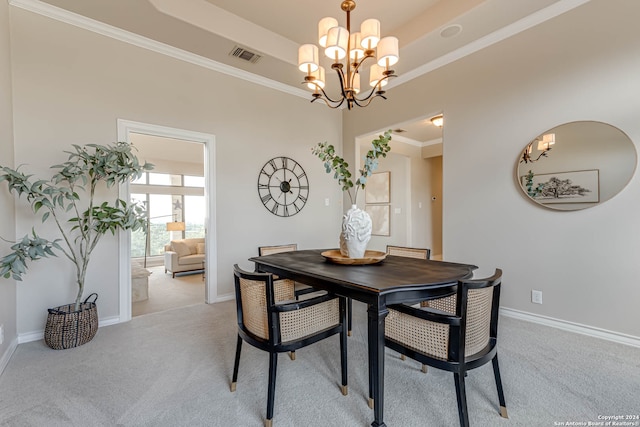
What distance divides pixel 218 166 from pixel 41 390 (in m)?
2.52

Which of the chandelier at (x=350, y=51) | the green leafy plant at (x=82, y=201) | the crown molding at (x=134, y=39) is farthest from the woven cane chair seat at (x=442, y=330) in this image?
the crown molding at (x=134, y=39)

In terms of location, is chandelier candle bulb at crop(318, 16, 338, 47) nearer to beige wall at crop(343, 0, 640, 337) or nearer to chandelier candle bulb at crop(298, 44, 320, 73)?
chandelier candle bulb at crop(298, 44, 320, 73)

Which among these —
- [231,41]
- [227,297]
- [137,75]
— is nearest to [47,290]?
[227,297]

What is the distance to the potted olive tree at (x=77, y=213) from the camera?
7.20 ft

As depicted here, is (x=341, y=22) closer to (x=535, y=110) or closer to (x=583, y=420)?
(x=535, y=110)

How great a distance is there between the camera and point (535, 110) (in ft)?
9.13

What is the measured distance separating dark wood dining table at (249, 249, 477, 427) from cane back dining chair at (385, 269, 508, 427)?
0.41 ft

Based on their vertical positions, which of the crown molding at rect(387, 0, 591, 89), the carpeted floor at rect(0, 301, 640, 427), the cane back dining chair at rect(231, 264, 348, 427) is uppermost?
the crown molding at rect(387, 0, 591, 89)

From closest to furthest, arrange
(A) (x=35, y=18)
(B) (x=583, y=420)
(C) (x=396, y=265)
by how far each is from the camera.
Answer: (B) (x=583, y=420) < (C) (x=396, y=265) < (A) (x=35, y=18)

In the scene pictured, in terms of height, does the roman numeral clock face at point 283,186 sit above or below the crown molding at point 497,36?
below

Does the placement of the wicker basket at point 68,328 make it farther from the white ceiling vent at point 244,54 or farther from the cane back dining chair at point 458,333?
the white ceiling vent at point 244,54

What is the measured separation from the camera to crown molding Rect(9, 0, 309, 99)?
2.56 metres

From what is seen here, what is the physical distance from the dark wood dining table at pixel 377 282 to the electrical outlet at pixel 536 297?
4.80 feet

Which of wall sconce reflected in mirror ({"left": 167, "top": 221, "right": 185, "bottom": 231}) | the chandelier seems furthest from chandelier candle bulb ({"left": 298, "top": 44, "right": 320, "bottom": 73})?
wall sconce reflected in mirror ({"left": 167, "top": 221, "right": 185, "bottom": 231})
